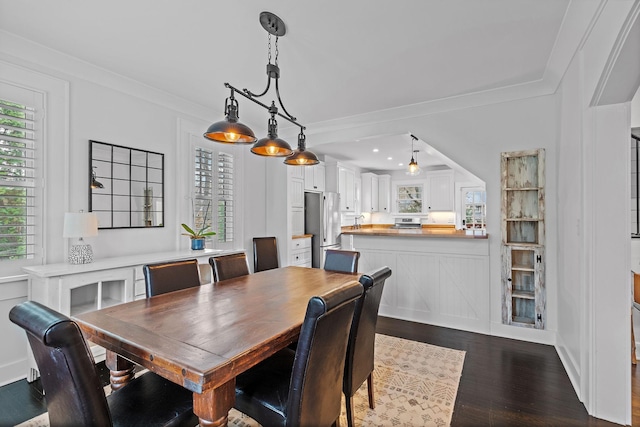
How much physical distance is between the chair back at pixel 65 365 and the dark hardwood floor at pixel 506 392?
144 cm

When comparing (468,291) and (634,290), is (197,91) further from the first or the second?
(634,290)

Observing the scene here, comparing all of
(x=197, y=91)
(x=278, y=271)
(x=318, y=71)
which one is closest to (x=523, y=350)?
(x=278, y=271)

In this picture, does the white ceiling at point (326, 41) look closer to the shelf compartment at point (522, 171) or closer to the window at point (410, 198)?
the shelf compartment at point (522, 171)

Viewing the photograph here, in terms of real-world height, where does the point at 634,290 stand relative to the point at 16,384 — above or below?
above

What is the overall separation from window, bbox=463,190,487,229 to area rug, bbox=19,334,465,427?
491 cm

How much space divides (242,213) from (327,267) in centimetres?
186

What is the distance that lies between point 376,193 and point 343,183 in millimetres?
1878

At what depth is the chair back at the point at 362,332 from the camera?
1.75m

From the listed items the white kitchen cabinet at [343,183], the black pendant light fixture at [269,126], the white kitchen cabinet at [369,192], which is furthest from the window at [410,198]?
the black pendant light fixture at [269,126]

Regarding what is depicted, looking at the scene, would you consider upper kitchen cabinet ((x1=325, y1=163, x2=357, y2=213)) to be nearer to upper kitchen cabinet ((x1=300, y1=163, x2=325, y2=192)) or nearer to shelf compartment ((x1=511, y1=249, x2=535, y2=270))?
upper kitchen cabinet ((x1=300, y1=163, x2=325, y2=192))

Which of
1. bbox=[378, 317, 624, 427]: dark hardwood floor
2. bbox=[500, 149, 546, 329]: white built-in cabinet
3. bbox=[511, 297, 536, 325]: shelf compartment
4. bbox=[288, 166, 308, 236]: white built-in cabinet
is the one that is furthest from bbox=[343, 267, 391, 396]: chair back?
bbox=[288, 166, 308, 236]: white built-in cabinet

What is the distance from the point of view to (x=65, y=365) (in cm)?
101

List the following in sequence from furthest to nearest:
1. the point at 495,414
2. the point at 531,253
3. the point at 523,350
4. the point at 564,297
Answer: the point at 531,253, the point at 523,350, the point at 564,297, the point at 495,414

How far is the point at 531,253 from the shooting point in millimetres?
3254
